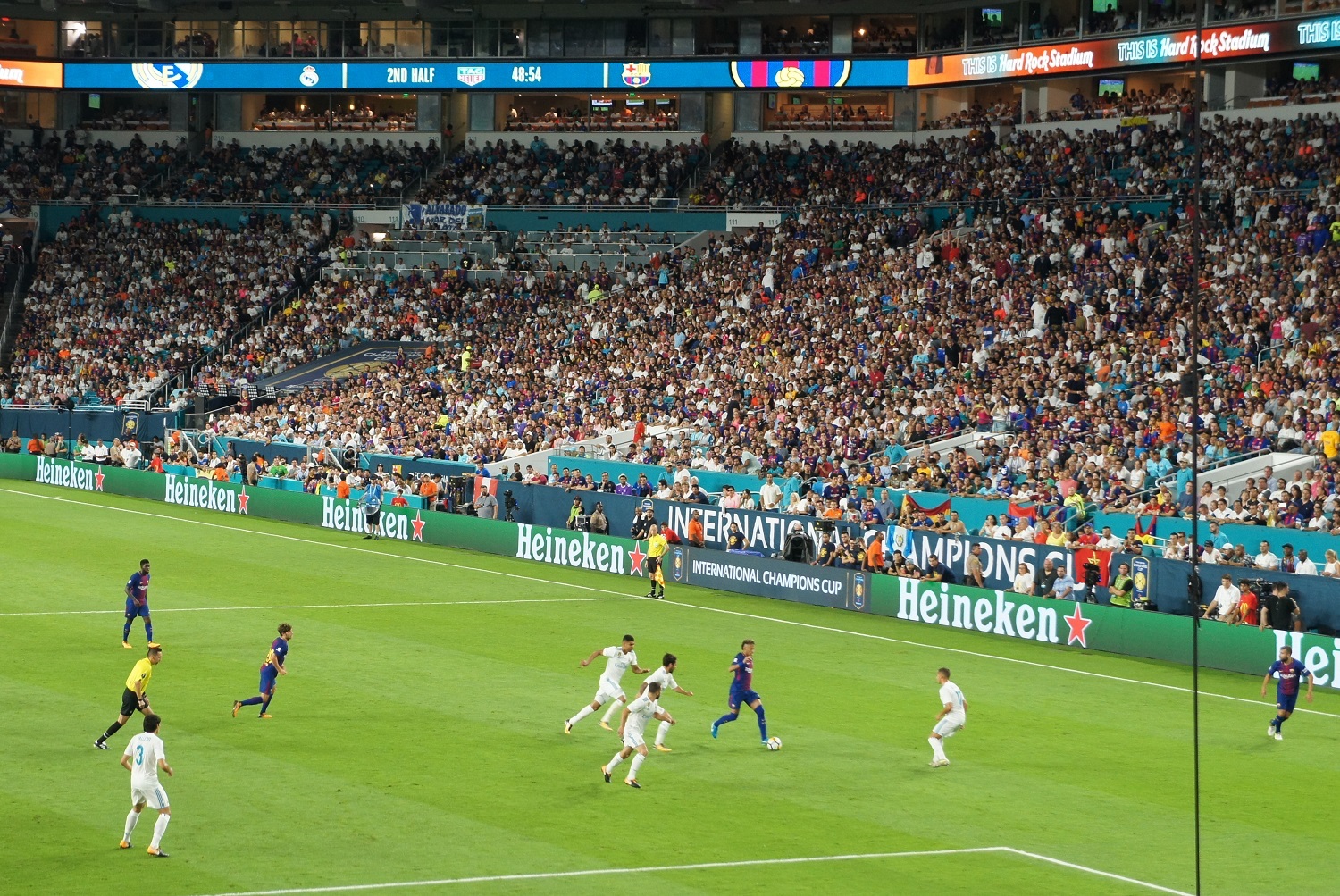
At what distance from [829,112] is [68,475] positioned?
104 ft

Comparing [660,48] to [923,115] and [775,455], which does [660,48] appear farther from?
[775,455]

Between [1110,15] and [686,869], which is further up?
[1110,15]

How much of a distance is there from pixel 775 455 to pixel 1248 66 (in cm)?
2233

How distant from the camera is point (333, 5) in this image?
232 feet

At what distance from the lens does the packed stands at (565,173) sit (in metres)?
65.2

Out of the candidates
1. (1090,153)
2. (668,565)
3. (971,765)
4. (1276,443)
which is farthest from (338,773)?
(1090,153)

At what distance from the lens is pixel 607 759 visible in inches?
828

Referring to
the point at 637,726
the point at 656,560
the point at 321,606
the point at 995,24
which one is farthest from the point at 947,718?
the point at 995,24

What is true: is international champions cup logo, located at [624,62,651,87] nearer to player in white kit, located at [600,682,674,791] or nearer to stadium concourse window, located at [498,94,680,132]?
stadium concourse window, located at [498,94,680,132]

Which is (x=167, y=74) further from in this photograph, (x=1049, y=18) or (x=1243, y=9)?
(x=1243, y=9)

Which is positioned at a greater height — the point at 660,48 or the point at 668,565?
the point at 660,48

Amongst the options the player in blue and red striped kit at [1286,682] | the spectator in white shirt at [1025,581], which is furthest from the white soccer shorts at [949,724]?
the spectator in white shirt at [1025,581]

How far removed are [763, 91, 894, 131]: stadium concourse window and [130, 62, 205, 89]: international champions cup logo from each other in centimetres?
2419

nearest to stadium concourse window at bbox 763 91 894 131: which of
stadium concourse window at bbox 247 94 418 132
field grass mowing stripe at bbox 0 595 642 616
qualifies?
stadium concourse window at bbox 247 94 418 132
